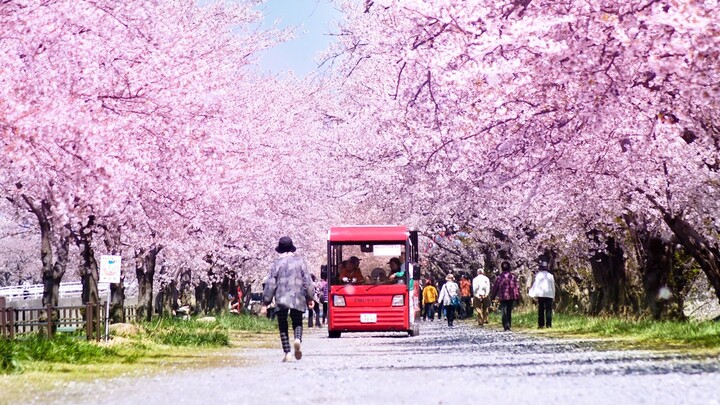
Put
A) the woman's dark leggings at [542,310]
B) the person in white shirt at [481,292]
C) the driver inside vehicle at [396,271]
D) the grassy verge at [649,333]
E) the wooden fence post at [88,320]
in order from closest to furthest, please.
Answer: the grassy verge at [649,333]
the wooden fence post at [88,320]
the driver inside vehicle at [396,271]
the woman's dark leggings at [542,310]
the person in white shirt at [481,292]

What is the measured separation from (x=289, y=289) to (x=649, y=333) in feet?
27.5

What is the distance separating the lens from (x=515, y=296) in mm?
33312

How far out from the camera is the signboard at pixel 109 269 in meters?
22.6

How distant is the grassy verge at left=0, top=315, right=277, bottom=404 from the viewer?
14.2 meters

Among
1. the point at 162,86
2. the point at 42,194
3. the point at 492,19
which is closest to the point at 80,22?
the point at 162,86

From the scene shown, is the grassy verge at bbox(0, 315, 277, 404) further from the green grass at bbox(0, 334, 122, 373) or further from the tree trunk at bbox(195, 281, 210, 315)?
the tree trunk at bbox(195, 281, 210, 315)

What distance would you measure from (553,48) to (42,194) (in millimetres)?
12058

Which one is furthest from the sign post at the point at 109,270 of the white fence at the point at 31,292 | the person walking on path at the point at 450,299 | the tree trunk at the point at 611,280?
the white fence at the point at 31,292

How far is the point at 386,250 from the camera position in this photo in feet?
93.8

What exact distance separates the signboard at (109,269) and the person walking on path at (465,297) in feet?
90.9

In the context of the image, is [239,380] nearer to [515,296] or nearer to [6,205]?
[515,296]

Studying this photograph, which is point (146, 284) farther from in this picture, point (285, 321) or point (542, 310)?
point (285, 321)

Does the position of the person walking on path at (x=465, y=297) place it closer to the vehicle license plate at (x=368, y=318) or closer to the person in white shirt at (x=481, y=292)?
the person in white shirt at (x=481, y=292)

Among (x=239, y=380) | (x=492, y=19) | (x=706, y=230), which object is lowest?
(x=239, y=380)
